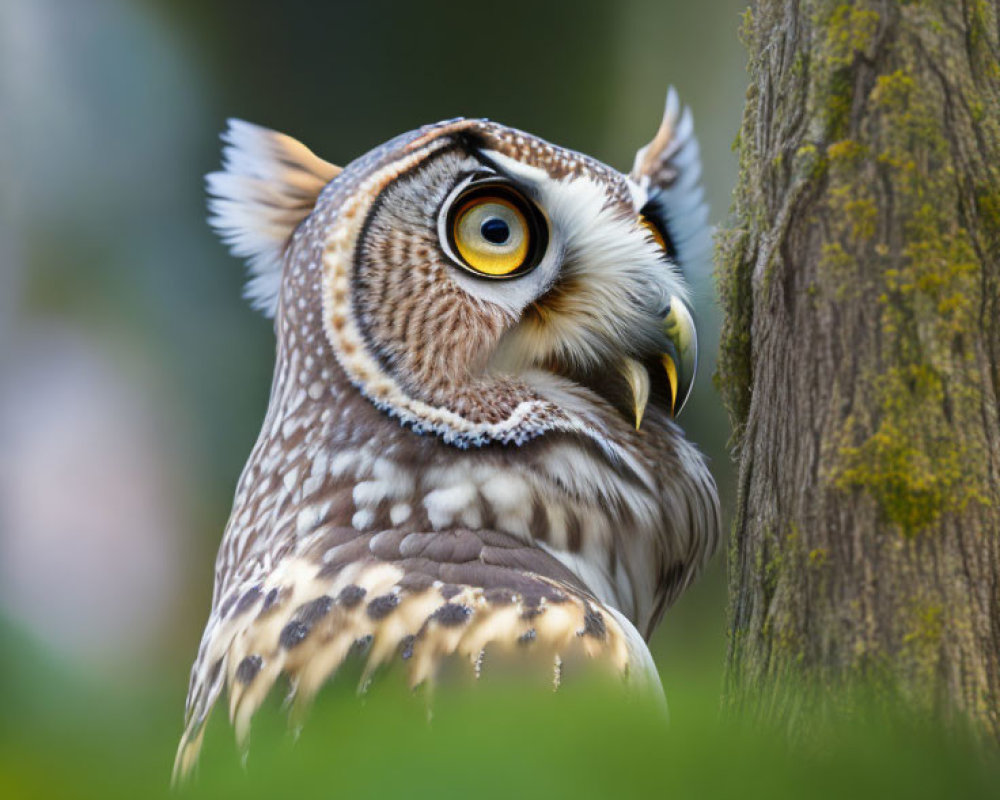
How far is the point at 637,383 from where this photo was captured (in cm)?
151

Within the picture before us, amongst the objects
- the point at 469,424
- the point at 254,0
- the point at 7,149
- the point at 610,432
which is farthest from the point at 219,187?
the point at 7,149

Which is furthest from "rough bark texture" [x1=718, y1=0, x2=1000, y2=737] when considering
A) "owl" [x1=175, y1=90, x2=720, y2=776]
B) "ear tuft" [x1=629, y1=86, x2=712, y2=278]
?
"ear tuft" [x1=629, y1=86, x2=712, y2=278]

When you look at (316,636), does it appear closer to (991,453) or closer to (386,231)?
(386,231)

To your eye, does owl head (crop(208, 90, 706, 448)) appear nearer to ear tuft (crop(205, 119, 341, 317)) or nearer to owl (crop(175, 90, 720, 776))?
owl (crop(175, 90, 720, 776))

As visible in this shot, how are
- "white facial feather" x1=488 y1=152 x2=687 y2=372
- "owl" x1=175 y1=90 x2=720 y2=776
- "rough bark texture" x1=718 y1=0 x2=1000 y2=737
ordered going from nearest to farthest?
"rough bark texture" x1=718 y1=0 x2=1000 y2=737
"owl" x1=175 y1=90 x2=720 y2=776
"white facial feather" x1=488 y1=152 x2=687 y2=372

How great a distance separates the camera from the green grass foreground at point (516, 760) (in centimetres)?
33

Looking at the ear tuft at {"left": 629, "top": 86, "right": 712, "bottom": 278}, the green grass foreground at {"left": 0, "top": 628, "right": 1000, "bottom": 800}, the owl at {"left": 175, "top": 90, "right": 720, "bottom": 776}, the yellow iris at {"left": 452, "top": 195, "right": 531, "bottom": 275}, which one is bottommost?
the green grass foreground at {"left": 0, "top": 628, "right": 1000, "bottom": 800}

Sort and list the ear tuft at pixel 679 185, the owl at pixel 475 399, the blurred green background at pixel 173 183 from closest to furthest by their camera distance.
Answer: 1. the owl at pixel 475 399
2. the ear tuft at pixel 679 185
3. the blurred green background at pixel 173 183

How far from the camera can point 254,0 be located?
4.16 metres

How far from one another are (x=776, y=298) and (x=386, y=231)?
0.61 metres

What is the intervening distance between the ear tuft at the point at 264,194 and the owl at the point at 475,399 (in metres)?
0.15

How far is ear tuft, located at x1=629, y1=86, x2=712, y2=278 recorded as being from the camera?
1.66 metres

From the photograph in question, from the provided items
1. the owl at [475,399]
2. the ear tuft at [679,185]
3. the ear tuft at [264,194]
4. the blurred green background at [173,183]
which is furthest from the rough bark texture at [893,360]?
the blurred green background at [173,183]

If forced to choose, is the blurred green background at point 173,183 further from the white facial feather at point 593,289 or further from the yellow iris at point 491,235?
the yellow iris at point 491,235
